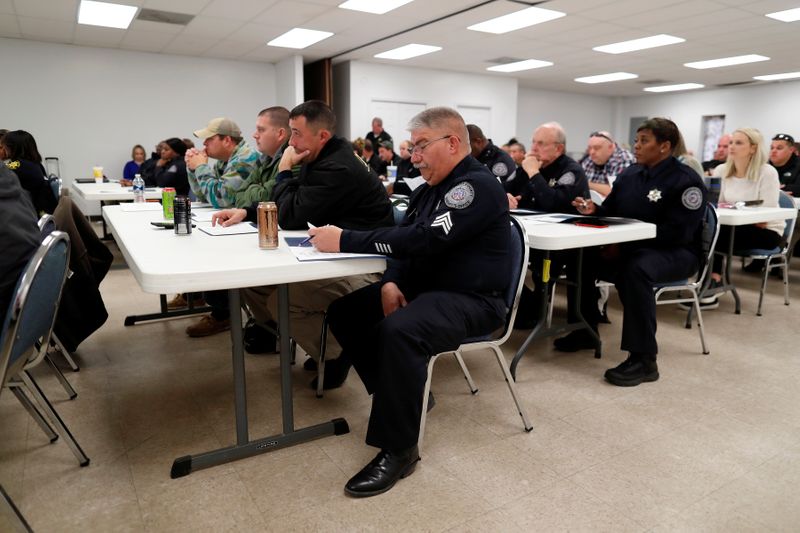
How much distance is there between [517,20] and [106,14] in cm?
479

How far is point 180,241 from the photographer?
182cm

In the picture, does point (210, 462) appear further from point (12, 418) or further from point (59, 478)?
point (12, 418)

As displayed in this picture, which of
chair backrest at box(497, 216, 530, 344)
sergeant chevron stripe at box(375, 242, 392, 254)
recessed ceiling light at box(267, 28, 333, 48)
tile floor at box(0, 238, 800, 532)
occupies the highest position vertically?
recessed ceiling light at box(267, 28, 333, 48)

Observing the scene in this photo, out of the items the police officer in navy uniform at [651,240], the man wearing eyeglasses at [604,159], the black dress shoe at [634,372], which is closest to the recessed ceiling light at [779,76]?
the man wearing eyeglasses at [604,159]

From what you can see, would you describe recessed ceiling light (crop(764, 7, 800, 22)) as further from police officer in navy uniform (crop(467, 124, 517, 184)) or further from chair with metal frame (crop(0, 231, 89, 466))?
chair with metal frame (crop(0, 231, 89, 466))

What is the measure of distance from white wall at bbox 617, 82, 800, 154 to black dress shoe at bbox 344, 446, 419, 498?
11.4m

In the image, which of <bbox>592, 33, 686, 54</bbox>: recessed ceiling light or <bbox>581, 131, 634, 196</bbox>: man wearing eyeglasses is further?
<bbox>592, 33, 686, 54</bbox>: recessed ceiling light

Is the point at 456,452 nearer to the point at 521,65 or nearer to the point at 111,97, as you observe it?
the point at 111,97

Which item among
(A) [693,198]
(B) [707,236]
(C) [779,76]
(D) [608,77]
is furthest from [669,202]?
(C) [779,76]

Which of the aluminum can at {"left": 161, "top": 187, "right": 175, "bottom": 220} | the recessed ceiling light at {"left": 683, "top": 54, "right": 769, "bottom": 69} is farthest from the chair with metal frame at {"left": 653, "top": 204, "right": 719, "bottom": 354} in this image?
the recessed ceiling light at {"left": 683, "top": 54, "right": 769, "bottom": 69}

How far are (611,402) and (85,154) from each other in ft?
28.4

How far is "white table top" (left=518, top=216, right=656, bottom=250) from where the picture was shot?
2.17 m

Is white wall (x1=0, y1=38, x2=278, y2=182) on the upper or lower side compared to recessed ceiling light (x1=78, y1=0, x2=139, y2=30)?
lower

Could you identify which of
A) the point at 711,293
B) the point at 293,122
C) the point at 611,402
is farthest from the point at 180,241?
the point at 711,293
